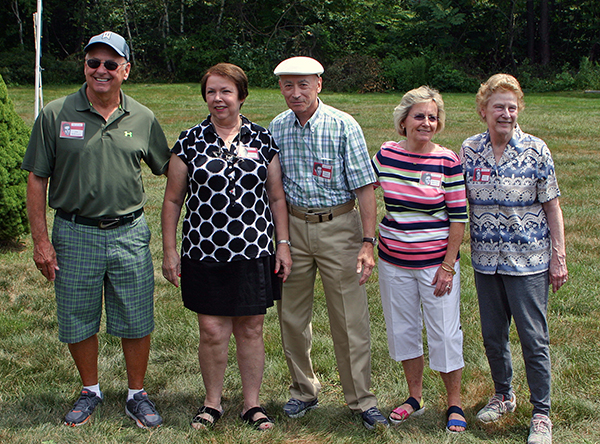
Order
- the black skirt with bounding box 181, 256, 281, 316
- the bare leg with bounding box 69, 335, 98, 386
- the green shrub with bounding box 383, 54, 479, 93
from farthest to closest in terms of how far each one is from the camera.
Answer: the green shrub with bounding box 383, 54, 479, 93, the bare leg with bounding box 69, 335, 98, 386, the black skirt with bounding box 181, 256, 281, 316

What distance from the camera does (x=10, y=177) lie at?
605 centimetres

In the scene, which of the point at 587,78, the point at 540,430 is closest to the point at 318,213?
the point at 540,430

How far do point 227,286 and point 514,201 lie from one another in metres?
1.55

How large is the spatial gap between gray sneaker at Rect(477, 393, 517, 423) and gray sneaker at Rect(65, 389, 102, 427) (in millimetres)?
2182

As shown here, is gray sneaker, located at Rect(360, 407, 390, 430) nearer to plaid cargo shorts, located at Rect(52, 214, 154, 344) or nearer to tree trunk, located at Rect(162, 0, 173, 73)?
plaid cargo shorts, located at Rect(52, 214, 154, 344)

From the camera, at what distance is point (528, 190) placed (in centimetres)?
310

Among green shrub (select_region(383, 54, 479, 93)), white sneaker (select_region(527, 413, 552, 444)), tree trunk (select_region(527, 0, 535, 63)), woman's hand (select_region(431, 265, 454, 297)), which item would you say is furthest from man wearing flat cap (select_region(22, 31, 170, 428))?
tree trunk (select_region(527, 0, 535, 63))

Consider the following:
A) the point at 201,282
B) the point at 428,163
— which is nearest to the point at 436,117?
the point at 428,163

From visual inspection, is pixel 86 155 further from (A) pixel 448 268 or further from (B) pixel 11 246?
(B) pixel 11 246

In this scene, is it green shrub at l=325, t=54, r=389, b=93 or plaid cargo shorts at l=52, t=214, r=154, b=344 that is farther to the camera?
green shrub at l=325, t=54, r=389, b=93

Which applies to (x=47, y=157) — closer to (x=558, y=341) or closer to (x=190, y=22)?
(x=558, y=341)

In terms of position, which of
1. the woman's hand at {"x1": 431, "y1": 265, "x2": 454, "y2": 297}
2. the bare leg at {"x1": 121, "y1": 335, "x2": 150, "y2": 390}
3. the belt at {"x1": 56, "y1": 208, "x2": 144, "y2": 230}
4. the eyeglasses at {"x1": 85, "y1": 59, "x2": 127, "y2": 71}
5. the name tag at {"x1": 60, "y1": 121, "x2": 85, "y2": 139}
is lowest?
the bare leg at {"x1": 121, "y1": 335, "x2": 150, "y2": 390}

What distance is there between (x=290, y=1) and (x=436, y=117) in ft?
96.2

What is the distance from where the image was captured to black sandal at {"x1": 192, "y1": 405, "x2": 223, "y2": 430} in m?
3.33
